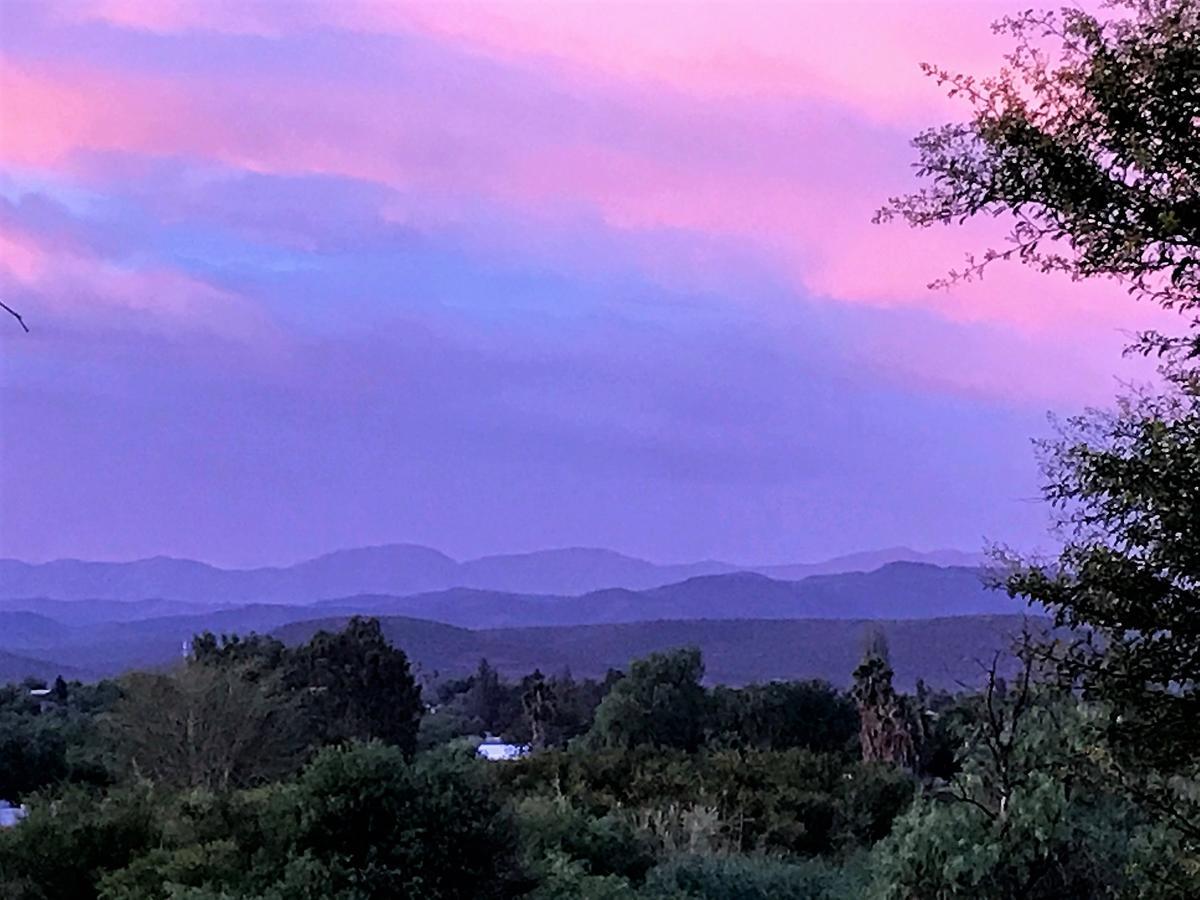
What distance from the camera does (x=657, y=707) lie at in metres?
48.4

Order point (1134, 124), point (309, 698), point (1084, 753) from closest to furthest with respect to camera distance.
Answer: point (1134, 124), point (1084, 753), point (309, 698)

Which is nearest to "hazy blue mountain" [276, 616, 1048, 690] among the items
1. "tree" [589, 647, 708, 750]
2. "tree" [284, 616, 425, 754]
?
"tree" [589, 647, 708, 750]

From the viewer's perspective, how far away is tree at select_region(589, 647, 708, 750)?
156ft

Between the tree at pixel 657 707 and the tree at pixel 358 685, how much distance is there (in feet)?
20.3

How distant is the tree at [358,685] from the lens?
44.8m

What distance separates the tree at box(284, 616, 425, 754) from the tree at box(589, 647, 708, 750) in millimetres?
6194

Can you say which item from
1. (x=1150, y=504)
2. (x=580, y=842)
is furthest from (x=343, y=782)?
(x=1150, y=504)

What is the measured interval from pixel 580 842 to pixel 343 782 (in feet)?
21.7

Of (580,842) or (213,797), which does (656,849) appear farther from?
(213,797)

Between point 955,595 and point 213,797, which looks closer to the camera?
point 213,797

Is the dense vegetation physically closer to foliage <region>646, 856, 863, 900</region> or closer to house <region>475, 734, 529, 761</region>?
foliage <region>646, 856, 863, 900</region>

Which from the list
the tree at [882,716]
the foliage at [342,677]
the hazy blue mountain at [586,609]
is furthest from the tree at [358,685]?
the hazy blue mountain at [586,609]

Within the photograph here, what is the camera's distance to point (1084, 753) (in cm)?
778

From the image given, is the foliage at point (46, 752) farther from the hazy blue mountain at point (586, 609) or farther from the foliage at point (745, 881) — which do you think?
the hazy blue mountain at point (586, 609)
